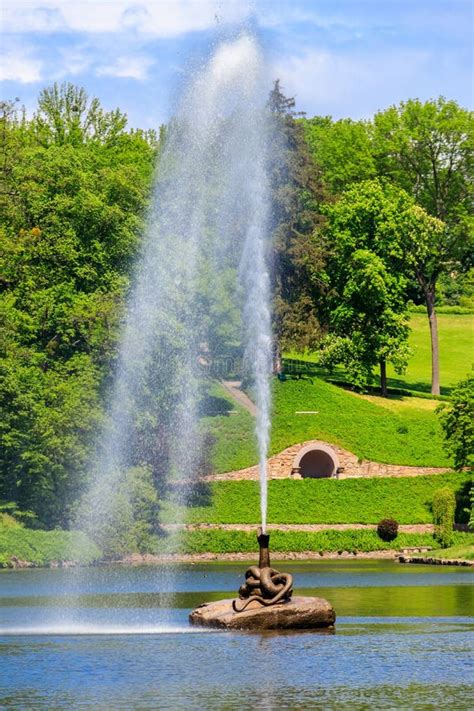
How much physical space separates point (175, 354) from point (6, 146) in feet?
72.5

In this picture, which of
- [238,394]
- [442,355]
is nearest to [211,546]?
[238,394]

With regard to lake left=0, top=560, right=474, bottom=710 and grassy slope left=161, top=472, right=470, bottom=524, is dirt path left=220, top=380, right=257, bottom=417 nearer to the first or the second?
grassy slope left=161, top=472, right=470, bottom=524

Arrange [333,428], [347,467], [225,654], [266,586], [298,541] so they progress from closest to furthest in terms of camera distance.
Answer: [225,654]
[266,586]
[298,541]
[347,467]
[333,428]

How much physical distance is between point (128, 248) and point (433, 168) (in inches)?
1257

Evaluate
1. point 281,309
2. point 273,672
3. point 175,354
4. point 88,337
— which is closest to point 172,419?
point 175,354

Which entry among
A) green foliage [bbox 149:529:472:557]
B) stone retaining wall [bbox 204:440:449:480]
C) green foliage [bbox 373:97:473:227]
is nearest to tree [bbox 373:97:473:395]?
green foliage [bbox 373:97:473:227]

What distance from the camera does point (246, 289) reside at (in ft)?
263

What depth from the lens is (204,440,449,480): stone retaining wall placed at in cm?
8481

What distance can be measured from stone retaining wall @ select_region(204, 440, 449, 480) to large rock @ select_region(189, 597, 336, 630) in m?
47.9

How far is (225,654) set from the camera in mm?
31672

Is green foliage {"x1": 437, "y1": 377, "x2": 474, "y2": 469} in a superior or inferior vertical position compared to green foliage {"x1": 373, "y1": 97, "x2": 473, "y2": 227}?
inferior

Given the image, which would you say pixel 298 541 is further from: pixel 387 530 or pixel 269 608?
pixel 269 608

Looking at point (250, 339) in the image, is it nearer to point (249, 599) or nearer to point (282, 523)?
point (282, 523)

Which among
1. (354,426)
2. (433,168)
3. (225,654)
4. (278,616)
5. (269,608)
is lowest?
(225,654)
